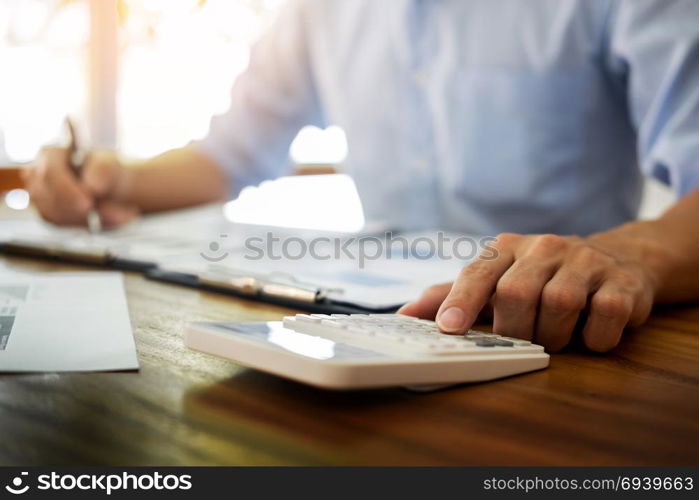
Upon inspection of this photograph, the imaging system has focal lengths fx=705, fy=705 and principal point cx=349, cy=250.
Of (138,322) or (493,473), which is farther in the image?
(138,322)

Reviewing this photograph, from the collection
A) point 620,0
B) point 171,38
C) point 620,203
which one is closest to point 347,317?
point 620,0

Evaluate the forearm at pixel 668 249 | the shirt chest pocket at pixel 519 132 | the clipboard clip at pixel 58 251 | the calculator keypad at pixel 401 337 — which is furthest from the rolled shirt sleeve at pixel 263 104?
the calculator keypad at pixel 401 337

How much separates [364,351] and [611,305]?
19cm

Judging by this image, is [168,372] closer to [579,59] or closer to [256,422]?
[256,422]

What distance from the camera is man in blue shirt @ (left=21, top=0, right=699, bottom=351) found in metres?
0.88

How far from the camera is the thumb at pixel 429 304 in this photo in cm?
50

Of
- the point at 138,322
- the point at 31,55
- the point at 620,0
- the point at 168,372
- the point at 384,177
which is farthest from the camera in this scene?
the point at 31,55

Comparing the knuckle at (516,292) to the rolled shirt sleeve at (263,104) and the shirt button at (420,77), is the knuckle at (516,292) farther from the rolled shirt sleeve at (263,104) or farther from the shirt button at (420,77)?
the rolled shirt sleeve at (263,104)

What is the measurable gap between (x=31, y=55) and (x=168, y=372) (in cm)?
290

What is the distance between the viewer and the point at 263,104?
150 centimetres

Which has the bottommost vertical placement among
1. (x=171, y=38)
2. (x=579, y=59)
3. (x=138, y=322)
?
(x=138, y=322)

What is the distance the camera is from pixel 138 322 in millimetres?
519

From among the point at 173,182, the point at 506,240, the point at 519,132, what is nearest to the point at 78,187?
the point at 173,182

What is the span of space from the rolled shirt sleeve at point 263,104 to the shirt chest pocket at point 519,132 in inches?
17.3
